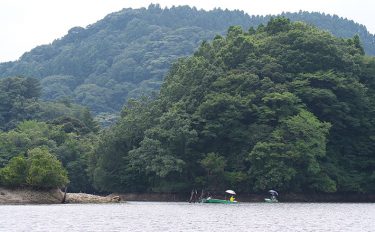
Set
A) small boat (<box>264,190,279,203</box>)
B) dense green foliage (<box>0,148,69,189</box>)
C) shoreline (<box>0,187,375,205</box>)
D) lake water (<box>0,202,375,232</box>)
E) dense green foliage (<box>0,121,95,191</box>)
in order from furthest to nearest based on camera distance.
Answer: dense green foliage (<box>0,121,95,191</box>), small boat (<box>264,190,279,203</box>), shoreline (<box>0,187,375,205</box>), dense green foliage (<box>0,148,69,189</box>), lake water (<box>0,202,375,232</box>)

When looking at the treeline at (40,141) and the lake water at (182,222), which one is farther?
the treeline at (40,141)

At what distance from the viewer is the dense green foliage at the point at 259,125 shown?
80000 mm

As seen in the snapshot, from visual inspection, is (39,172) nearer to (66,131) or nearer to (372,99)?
(372,99)

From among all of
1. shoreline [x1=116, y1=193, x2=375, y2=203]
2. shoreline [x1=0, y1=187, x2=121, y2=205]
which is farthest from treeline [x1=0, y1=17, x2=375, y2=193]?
shoreline [x1=0, y1=187, x2=121, y2=205]

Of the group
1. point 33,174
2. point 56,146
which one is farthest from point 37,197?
point 56,146

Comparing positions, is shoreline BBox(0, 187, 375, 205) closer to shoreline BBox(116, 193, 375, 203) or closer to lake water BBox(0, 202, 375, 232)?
shoreline BBox(116, 193, 375, 203)

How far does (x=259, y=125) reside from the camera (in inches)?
3248

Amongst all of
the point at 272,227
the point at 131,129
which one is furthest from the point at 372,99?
the point at 272,227

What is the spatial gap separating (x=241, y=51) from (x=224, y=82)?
703cm

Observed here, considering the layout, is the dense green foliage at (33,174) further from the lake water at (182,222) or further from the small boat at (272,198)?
the small boat at (272,198)

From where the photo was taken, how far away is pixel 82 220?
44.5 meters

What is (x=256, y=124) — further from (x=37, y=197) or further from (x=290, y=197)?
(x=37, y=197)

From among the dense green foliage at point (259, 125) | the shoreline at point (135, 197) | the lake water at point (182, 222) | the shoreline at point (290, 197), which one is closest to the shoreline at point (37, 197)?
the shoreline at point (135, 197)

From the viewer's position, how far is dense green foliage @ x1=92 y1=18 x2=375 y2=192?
8000cm
